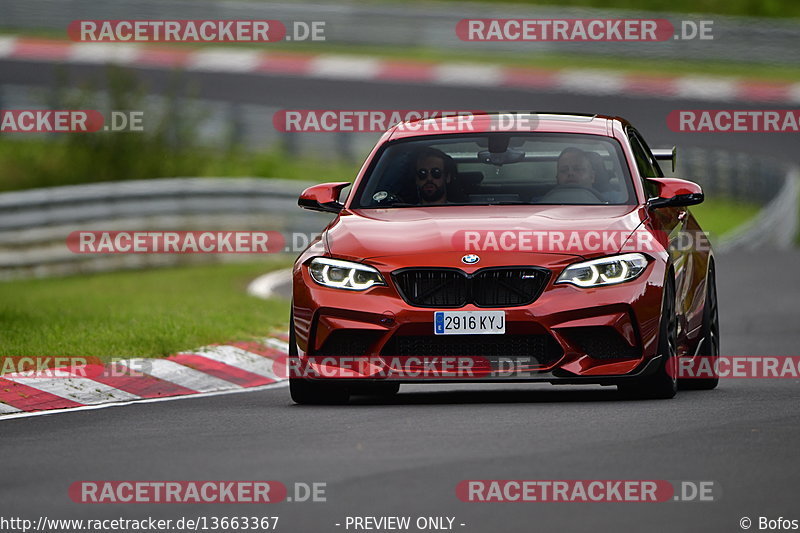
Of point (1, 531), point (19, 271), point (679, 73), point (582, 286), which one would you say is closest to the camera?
point (1, 531)

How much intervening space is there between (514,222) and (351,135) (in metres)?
22.3

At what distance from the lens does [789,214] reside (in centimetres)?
2580

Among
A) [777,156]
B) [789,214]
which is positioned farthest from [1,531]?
[777,156]

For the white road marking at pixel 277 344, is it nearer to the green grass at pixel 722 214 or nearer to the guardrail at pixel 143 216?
the guardrail at pixel 143 216

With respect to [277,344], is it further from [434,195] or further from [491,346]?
[491,346]

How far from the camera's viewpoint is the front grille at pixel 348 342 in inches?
384

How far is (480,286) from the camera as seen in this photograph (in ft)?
31.6

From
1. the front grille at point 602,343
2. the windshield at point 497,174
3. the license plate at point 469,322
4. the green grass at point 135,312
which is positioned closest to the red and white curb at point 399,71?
the green grass at point 135,312

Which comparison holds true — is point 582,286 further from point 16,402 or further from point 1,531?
point 1,531

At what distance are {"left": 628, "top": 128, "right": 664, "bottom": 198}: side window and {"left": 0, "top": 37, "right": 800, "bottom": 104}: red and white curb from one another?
23.7 m

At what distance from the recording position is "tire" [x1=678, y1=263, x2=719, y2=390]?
11.3 m

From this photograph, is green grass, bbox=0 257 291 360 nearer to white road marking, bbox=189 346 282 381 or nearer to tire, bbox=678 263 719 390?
white road marking, bbox=189 346 282 381

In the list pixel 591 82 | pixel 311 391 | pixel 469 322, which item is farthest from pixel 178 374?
pixel 591 82

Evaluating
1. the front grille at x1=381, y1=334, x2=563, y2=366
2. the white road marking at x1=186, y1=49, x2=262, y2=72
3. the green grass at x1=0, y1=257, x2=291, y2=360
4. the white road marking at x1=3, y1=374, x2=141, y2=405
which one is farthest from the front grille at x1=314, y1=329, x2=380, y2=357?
the white road marking at x1=186, y1=49, x2=262, y2=72
